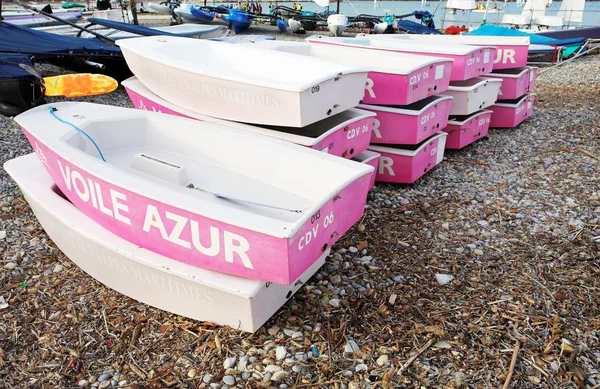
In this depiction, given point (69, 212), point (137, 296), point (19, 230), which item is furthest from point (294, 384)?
point (19, 230)

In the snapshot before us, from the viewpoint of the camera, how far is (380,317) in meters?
2.78

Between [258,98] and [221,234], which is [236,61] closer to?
[258,98]

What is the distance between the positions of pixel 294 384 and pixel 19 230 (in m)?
2.65

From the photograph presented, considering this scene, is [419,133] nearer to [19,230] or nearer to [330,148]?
[330,148]

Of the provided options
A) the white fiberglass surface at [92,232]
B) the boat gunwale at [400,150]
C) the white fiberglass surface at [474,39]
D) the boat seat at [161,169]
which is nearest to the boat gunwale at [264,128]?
the boat gunwale at [400,150]

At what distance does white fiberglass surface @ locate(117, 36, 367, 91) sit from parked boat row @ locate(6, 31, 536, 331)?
21 millimetres

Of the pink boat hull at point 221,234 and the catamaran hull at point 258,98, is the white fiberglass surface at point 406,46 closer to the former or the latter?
the catamaran hull at point 258,98

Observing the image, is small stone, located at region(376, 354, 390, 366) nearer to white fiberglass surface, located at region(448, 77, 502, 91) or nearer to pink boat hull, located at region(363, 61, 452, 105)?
pink boat hull, located at region(363, 61, 452, 105)

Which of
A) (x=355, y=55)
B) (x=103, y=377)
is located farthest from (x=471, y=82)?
(x=103, y=377)

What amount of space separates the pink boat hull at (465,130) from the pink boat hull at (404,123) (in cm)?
80

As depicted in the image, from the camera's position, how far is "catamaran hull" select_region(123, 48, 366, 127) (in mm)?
3576

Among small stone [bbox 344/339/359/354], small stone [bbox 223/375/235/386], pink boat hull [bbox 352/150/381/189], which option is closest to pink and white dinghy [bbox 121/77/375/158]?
pink boat hull [bbox 352/150/381/189]

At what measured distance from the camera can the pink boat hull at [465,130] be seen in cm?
541

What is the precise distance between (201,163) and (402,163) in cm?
197
